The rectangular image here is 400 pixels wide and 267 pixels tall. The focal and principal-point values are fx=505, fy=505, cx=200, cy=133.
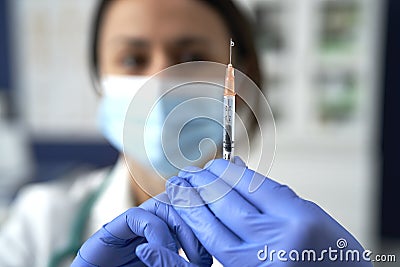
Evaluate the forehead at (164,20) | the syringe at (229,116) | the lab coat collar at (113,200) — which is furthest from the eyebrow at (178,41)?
the syringe at (229,116)

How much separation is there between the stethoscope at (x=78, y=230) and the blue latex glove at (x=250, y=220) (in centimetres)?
35

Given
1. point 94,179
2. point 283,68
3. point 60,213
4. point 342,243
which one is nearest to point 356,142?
point 283,68

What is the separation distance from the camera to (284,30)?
2215mm

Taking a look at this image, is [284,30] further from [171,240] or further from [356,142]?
[171,240]

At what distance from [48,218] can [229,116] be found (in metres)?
0.62

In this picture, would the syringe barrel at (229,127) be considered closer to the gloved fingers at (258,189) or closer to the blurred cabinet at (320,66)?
the gloved fingers at (258,189)

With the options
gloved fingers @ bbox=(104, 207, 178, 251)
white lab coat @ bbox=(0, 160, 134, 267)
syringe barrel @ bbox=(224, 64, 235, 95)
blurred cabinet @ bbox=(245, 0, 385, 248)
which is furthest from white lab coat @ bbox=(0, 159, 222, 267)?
blurred cabinet @ bbox=(245, 0, 385, 248)

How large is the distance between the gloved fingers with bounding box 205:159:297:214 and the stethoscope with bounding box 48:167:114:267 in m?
0.38

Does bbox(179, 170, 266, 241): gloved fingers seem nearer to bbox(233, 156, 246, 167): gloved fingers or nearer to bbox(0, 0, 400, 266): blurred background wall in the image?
bbox(233, 156, 246, 167): gloved fingers

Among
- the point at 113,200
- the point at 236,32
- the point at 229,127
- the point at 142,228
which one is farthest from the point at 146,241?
the point at 236,32

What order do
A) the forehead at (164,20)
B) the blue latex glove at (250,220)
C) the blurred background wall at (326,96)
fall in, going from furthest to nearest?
1. the blurred background wall at (326,96)
2. the forehead at (164,20)
3. the blue latex glove at (250,220)

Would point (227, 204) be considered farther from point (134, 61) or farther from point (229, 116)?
point (134, 61)

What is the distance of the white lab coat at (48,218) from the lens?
0.91 meters

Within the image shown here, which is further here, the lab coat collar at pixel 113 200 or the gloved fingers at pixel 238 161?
the lab coat collar at pixel 113 200
